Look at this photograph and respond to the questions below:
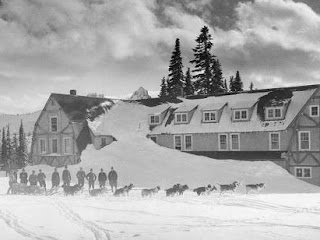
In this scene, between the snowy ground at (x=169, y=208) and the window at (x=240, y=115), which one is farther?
the window at (x=240, y=115)

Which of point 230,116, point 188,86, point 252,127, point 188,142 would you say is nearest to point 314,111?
point 252,127

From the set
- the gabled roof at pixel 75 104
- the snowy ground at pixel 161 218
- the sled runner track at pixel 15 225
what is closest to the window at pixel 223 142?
the gabled roof at pixel 75 104

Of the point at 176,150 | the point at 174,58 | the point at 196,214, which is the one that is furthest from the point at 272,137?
the point at 174,58

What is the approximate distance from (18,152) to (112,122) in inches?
2055

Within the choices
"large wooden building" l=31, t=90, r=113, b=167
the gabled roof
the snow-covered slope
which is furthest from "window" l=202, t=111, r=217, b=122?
the gabled roof

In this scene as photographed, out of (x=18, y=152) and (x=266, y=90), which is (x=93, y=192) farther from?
(x=18, y=152)

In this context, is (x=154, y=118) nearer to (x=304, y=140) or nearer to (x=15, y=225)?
(x=304, y=140)

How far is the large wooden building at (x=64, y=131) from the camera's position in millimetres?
44625

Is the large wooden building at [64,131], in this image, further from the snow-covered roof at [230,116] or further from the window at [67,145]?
the snow-covered roof at [230,116]

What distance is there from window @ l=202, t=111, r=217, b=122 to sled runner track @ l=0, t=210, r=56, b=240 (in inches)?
937

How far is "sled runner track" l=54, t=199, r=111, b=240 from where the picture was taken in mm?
15531

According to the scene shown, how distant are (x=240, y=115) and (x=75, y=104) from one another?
16.5 metres

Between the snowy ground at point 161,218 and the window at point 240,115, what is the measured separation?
556 inches

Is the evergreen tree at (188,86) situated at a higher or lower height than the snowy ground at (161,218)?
higher
